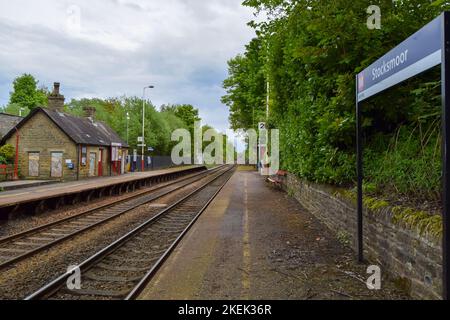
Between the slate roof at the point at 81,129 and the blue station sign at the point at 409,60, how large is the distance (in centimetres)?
2533

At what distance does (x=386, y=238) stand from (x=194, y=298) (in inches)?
113

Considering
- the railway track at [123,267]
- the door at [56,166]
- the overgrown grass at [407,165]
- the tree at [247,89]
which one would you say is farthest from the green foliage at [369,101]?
the door at [56,166]

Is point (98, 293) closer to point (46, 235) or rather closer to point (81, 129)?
point (46, 235)

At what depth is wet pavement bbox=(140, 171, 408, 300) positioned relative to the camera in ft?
15.5

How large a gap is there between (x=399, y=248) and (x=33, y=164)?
93.4 ft

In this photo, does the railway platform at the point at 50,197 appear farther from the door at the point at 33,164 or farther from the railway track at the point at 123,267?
the door at the point at 33,164

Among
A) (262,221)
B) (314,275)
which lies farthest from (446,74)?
(262,221)

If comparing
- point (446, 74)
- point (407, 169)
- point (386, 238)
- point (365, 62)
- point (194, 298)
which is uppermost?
point (365, 62)

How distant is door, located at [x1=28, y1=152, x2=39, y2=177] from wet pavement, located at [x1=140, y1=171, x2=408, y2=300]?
22183 millimetres

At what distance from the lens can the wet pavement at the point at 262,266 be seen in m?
4.74

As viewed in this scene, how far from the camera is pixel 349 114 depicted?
7.56 meters

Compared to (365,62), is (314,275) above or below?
below

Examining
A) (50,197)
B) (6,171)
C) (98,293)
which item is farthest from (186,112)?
(98,293)
